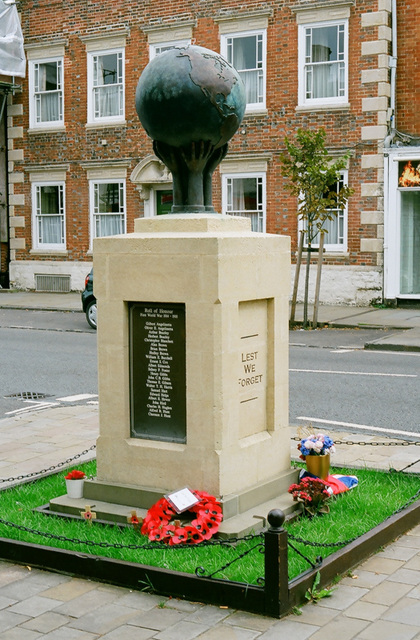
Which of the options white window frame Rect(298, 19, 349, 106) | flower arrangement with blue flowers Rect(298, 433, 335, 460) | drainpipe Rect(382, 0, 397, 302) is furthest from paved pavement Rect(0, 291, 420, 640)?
white window frame Rect(298, 19, 349, 106)

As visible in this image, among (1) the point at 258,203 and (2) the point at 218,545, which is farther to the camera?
(1) the point at 258,203

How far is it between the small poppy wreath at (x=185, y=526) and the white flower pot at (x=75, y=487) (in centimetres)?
86

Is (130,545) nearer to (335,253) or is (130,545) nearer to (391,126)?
(335,253)

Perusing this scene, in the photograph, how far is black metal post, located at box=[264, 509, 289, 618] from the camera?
16.1ft

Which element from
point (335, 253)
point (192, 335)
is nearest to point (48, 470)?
point (192, 335)

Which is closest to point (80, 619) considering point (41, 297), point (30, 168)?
point (41, 297)

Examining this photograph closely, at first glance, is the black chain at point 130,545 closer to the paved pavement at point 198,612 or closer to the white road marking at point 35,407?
the paved pavement at point 198,612

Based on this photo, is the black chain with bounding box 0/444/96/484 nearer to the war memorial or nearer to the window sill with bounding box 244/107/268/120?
the war memorial

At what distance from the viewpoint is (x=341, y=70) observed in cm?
2250

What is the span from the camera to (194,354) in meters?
6.29

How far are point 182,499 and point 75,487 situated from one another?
1.13 m

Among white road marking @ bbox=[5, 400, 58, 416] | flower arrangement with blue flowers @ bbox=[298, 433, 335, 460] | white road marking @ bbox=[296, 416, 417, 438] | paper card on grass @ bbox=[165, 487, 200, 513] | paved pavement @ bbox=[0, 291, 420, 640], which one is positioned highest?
flower arrangement with blue flowers @ bbox=[298, 433, 335, 460]

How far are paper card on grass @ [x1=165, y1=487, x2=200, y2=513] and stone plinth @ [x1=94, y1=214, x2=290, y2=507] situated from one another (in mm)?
252

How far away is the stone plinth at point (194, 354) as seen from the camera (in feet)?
20.4
